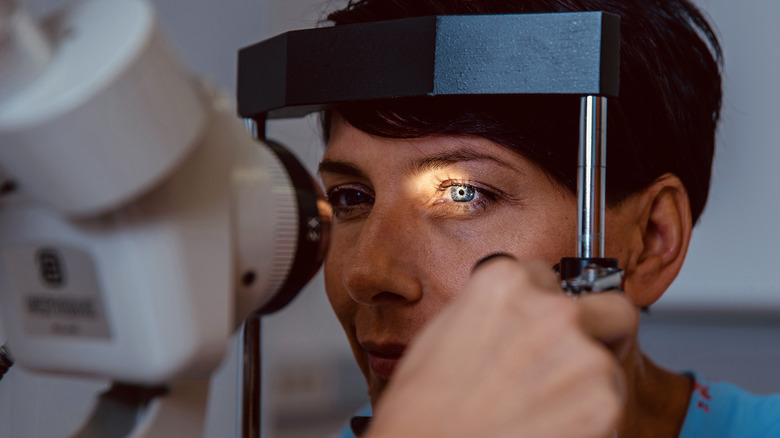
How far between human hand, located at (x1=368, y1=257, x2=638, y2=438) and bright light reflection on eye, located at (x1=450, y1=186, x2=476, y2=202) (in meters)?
0.41

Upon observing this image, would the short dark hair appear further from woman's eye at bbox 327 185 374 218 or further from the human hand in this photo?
the human hand

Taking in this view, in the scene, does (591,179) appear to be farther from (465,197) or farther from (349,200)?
(349,200)

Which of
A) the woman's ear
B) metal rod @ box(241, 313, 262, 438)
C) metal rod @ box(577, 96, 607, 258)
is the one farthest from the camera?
the woman's ear

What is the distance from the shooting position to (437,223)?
0.82 meters

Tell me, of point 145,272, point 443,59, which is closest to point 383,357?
point 443,59

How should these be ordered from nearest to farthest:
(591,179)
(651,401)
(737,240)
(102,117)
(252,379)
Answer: (102,117) < (591,179) < (252,379) < (651,401) < (737,240)

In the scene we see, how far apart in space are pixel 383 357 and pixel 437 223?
0.16 meters

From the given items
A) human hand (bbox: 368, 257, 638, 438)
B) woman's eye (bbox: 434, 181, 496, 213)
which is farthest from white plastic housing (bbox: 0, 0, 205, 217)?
woman's eye (bbox: 434, 181, 496, 213)

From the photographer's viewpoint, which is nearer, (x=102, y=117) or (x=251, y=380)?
(x=102, y=117)

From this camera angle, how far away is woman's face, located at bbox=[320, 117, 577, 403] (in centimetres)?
79

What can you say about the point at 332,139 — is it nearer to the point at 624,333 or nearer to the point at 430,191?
the point at 430,191

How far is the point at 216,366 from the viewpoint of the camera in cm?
46

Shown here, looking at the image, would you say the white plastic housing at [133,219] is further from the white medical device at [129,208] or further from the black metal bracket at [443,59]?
the black metal bracket at [443,59]

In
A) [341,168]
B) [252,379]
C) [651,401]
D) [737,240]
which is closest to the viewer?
[252,379]
